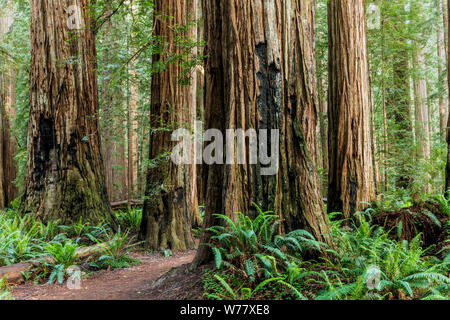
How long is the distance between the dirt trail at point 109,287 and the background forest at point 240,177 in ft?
0.72

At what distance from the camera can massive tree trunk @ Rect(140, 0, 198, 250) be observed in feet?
20.5

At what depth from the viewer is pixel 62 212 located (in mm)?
6594

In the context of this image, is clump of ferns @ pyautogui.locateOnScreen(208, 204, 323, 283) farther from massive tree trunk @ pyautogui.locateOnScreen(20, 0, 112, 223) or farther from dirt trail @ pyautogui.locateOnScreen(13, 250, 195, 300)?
massive tree trunk @ pyautogui.locateOnScreen(20, 0, 112, 223)

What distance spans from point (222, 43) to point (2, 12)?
1642 centimetres

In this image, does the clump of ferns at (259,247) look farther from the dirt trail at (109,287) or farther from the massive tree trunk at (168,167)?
the massive tree trunk at (168,167)

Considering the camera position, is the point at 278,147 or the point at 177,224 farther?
the point at 177,224

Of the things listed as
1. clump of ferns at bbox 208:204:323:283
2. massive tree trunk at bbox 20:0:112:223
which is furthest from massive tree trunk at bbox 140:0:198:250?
clump of ferns at bbox 208:204:323:283

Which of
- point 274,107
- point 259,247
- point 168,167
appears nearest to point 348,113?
point 274,107

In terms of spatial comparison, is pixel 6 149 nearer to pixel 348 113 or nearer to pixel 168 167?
pixel 168 167

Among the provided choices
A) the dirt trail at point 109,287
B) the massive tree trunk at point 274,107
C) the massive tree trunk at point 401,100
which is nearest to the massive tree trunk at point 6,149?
the dirt trail at point 109,287

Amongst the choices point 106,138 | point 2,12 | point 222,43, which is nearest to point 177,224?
point 222,43

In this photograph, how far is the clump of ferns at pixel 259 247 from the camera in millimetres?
2893
